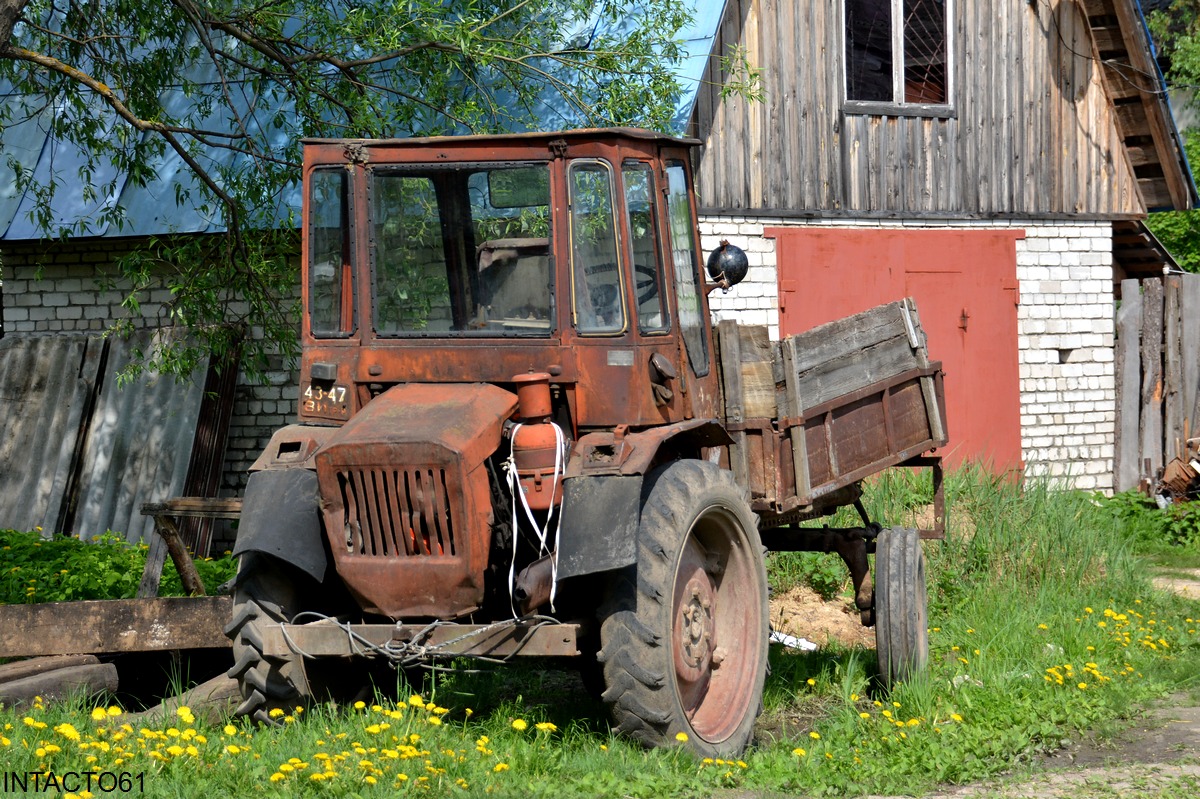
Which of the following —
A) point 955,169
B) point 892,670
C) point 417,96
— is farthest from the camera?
point 955,169

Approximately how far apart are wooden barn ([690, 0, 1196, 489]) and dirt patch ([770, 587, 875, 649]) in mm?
3196

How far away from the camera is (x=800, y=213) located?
1211 cm

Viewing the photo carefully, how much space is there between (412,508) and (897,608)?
281 centimetres

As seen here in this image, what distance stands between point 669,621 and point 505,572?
68cm

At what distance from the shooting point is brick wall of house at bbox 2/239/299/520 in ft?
38.0

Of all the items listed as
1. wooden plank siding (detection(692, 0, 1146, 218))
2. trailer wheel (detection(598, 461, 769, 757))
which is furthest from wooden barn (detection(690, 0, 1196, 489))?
trailer wheel (detection(598, 461, 769, 757))

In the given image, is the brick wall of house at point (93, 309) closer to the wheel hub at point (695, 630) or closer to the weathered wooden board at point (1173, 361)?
the wheel hub at point (695, 630)

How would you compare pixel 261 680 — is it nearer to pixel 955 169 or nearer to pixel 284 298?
pixel 284 298

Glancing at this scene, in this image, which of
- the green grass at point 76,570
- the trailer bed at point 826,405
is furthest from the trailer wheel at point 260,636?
the green grass at point 76,570

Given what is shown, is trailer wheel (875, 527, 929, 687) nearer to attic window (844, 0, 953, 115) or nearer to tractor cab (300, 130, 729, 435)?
tractor cab (300, 130, 729, 435)

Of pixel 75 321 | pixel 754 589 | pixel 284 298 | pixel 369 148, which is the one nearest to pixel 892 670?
pixel 754 589

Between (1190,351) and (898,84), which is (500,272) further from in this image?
(1190,351)

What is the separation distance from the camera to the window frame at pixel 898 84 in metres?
12.4

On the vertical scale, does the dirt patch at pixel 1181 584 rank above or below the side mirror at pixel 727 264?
below
